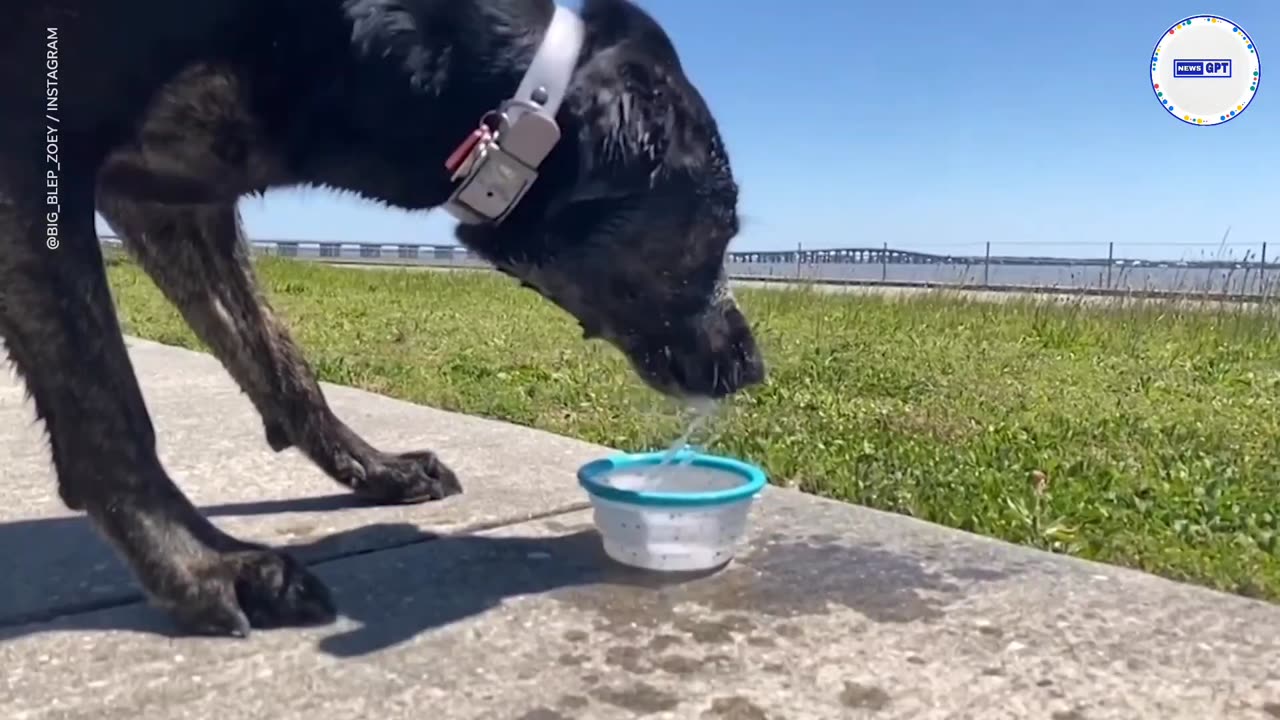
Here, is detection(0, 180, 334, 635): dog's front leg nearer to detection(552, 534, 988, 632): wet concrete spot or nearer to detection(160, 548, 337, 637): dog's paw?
detection(160, 548, 337, 637): dog's paw

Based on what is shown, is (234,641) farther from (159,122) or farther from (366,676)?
(159,122)

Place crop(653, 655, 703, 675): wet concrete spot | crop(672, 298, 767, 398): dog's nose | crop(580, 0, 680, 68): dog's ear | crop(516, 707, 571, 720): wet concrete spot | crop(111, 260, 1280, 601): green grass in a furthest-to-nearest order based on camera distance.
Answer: crop(111, 260, 1280, 601): green grass
crop(672, 298, 767, 398): dog's nose
crop(580, 0, 680, 68): dog's ear
crop(653, 655, 703, 675): wet concrete spot
crop(516, 707, 571, 720): wet concrete spot

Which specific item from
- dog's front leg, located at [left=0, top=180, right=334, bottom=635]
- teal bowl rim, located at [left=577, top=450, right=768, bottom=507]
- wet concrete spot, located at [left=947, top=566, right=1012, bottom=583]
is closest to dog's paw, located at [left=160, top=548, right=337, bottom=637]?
dog's front leg, located at [left=0, top=180, right=334, bottom=635]

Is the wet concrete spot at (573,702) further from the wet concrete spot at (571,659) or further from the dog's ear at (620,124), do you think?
the dog's ear at (620,124)

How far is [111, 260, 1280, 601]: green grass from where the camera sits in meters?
2.80

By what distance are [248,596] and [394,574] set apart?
33 centimetres

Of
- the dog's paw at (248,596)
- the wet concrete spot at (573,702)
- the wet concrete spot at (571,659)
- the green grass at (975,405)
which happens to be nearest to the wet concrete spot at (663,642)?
the wet concrete spot at (571,659)

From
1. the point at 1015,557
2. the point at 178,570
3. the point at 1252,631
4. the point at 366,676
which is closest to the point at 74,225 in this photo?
the point at 178,570

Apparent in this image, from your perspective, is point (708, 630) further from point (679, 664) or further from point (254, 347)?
point (254, 347)

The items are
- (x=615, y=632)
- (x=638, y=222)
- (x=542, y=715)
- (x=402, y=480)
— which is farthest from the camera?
(x=402, y=480)

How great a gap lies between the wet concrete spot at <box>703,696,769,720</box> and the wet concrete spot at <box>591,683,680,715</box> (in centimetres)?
6

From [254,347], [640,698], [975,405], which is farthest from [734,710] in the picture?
[975,405]

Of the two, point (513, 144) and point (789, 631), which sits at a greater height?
point (513, 144)

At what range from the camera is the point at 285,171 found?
2.47 meters
